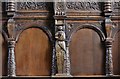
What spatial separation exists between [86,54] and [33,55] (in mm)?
434

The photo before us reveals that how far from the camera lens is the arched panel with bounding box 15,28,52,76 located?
215 cm

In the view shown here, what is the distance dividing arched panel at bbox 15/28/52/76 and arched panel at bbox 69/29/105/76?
205 mm

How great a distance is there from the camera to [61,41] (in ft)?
7.00

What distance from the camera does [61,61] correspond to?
2121mm

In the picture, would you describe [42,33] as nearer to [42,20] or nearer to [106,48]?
[42,20]

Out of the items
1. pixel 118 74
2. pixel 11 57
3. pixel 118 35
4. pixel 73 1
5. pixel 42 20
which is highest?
pixel 73 1

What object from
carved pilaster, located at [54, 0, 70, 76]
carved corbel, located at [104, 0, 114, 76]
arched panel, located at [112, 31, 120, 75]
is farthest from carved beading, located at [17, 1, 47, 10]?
arched panel, located at [112, 31, 120, 75]

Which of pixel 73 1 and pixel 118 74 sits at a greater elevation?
pixel 73 1

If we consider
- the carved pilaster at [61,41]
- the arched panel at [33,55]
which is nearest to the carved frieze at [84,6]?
the carved pilaster at [61,41]

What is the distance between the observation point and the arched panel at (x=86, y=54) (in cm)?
216

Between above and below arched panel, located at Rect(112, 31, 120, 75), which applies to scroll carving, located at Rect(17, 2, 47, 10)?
above

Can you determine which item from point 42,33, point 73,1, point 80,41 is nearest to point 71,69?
point 80,41

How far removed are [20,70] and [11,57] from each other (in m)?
0.13

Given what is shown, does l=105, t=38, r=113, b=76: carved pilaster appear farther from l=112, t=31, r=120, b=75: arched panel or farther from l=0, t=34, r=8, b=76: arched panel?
l=0, t=34, r=8, b=76: arched panel
